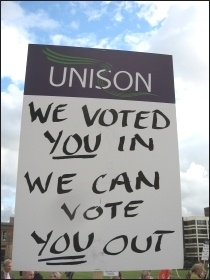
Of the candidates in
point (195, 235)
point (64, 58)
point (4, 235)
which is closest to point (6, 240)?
point (4, 235)

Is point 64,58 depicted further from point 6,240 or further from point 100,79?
point 6,240

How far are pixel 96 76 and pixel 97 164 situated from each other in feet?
2.22

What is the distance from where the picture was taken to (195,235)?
522ft

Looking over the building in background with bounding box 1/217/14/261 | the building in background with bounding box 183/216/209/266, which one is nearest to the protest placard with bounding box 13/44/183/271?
the building in background with bounding box 1/217/14/261

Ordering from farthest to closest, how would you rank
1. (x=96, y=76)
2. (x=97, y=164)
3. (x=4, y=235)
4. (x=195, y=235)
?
1. (x=195, y=235)
2. (x=4, y=235)
3. (x=96, y=76)
4. (x=97, y=164)

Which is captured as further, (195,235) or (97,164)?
(195,235)

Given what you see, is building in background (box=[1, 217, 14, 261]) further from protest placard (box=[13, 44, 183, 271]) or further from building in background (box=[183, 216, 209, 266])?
protest placard (box=[13, 44, 183, 271])

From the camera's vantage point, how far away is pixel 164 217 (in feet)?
8.63

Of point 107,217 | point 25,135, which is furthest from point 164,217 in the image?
point 25,135

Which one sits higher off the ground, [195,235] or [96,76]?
[96,76]

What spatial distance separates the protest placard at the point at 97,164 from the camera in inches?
99.3

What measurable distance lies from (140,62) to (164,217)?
1.18 m

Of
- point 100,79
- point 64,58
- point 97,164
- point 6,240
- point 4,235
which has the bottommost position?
point 6,240

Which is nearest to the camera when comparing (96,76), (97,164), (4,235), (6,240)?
(97,164)
